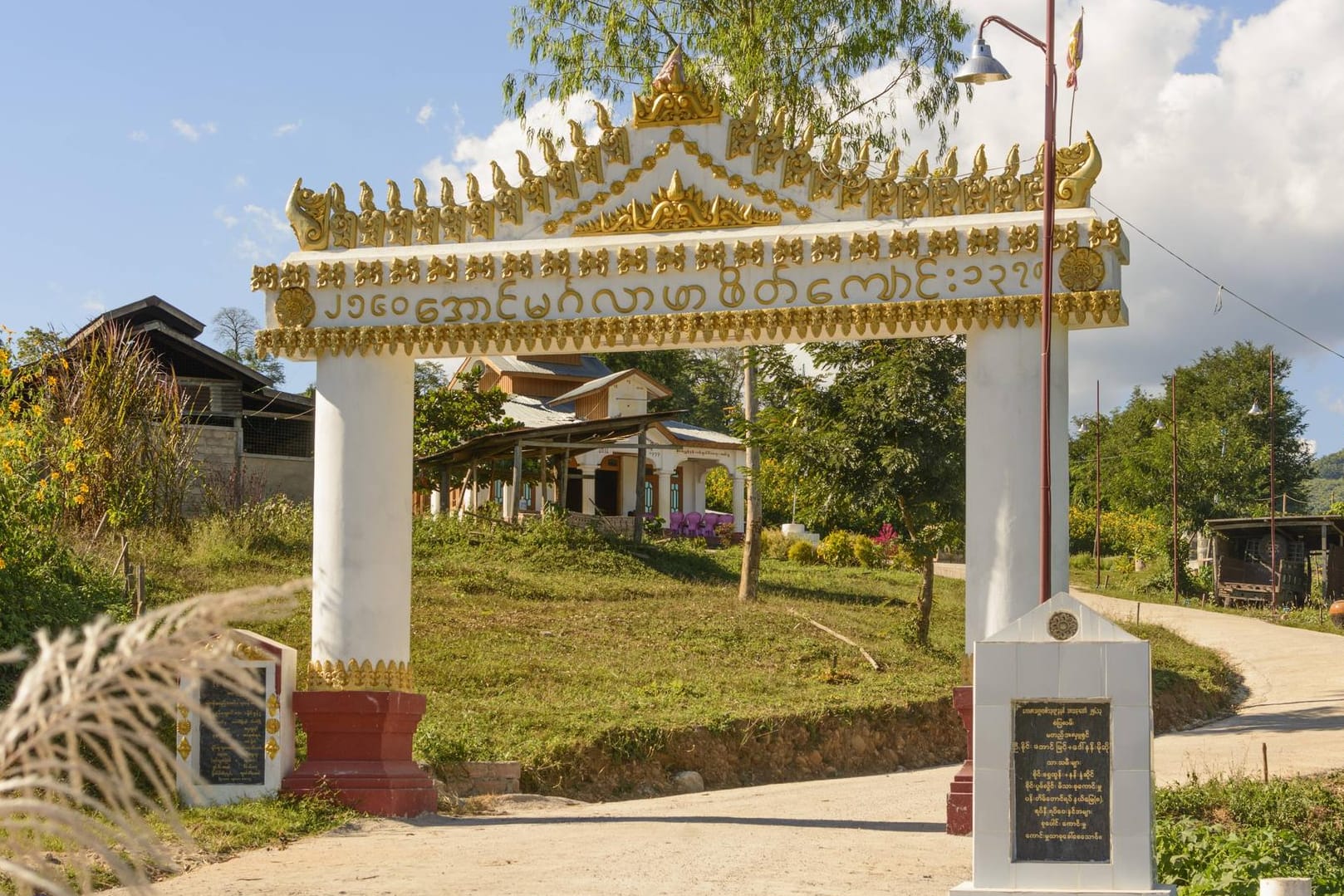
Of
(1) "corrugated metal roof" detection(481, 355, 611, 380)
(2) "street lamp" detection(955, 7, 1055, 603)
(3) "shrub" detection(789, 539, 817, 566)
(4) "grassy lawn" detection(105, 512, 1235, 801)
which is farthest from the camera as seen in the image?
(1) "corrugated metal roof" detection(481, 355, 611, 380)

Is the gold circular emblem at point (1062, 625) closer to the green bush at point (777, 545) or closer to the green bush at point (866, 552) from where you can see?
the green bush at point (866, 552)

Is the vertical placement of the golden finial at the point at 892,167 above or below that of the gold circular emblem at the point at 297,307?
above

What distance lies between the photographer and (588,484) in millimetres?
33125

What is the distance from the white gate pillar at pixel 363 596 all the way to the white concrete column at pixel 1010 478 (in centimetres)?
401

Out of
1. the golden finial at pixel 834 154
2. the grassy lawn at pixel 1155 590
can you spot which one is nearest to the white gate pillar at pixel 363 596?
the golden finial at pixel 834 154

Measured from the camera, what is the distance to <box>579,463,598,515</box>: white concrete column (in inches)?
1283

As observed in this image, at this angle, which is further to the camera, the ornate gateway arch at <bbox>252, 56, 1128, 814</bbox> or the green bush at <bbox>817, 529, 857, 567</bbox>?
the green bush at <bbox>817, 529, 857, 567</bbox>

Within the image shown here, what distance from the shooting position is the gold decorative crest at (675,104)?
1019cm

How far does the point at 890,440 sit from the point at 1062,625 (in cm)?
1210

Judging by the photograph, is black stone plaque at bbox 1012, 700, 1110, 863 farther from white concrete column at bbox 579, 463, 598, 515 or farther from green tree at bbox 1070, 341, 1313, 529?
green tree at bbox 1070, 341, 1313, 529

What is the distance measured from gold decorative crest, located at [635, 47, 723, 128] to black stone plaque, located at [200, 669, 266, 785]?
477 centimetres

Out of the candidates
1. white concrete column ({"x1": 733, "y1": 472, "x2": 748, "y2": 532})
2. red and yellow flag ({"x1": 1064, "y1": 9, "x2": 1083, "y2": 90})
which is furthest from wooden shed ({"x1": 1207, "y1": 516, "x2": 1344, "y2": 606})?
red and yellow flag ({"x1": 1064, "y1": 9, "x2": 1083, "y2": 90})

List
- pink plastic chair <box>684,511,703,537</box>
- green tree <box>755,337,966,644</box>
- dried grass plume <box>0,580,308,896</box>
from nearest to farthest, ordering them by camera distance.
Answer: dried grass plume <box>0,580,308,896</box> → green tree <box>755,337,966,644</box> → pink plastic chair <box>684,511,703,537</box>

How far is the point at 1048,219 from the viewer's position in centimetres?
935
